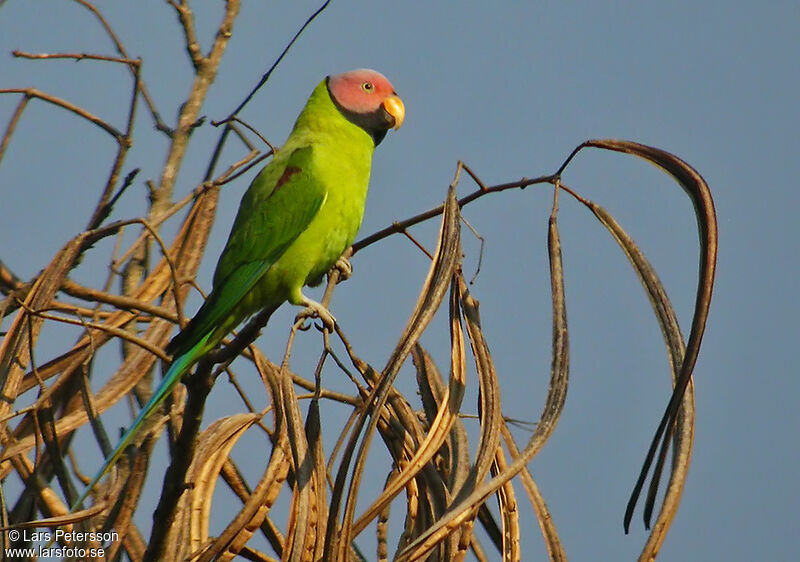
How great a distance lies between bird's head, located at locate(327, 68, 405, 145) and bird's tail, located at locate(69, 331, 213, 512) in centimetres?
129

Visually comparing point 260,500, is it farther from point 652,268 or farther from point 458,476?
point 652,268

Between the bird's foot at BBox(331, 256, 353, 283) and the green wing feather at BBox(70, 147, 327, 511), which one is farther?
the bird's foot at BBox(331, 256, 353, 283)

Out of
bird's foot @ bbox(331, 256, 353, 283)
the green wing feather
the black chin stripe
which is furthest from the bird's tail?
the black chin stripe

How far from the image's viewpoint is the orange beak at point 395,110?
355 cm

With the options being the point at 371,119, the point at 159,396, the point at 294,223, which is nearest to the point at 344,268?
the point at 294,223

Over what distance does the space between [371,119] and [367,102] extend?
0.23 ft

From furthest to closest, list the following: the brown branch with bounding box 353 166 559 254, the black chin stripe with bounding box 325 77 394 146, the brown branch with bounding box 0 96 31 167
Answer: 1. the black chin stripe with bounding box 325 77 394 146
2. the brown branch with bounding box 0 96 31 167
3. the brown branch with bounding box 353 166 559 254

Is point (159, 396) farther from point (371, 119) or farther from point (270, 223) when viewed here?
point (371, 119)

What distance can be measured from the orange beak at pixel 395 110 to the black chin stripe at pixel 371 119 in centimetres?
1

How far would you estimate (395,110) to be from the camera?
3557 millimetres

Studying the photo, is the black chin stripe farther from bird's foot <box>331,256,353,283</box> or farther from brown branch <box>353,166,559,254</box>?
brown branch <box>353,166,559,254</box>

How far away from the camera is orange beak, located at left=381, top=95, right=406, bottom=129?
140 inches

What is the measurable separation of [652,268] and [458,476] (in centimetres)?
56

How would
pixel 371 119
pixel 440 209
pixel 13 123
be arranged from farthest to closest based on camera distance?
1. pixel 371 119
2. pixel 13 123
3. pixel 440 209
